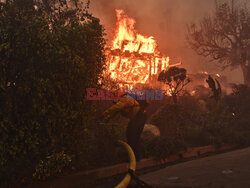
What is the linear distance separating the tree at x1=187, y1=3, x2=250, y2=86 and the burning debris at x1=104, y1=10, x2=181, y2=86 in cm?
728

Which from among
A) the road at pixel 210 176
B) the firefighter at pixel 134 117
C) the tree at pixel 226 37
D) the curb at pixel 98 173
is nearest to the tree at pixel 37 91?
the curb at pixel 98 173

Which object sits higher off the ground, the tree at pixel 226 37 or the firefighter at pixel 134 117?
the tree at pixel 226 37

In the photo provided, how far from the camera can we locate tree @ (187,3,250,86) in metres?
23.8

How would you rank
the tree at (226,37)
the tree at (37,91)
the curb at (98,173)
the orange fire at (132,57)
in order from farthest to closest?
the orange fire at (132,57)
the tree at (226,37)
the curb at (98,173)
the tree at (37,91)

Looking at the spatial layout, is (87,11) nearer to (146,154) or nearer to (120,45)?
(146,154)

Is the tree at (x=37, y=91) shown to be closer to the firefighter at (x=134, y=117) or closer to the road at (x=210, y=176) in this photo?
the firefighter at (x=134, y=117)

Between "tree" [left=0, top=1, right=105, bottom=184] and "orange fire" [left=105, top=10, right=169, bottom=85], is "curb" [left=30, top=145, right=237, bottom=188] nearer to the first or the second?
"tree" [left=0, top=1, right=105, bottom=184]

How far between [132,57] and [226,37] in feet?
39.4

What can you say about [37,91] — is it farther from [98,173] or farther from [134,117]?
[134,117]

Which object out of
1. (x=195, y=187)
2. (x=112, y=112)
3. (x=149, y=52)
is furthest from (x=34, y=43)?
(x=149, y=52)

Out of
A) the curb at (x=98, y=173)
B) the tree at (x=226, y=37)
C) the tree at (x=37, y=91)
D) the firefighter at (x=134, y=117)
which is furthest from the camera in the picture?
the tree at (x=226, y=37)

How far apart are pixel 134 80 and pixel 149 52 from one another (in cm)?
514

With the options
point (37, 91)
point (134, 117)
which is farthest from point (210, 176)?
point (37, 91)

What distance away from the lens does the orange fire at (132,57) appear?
96.9 feet
